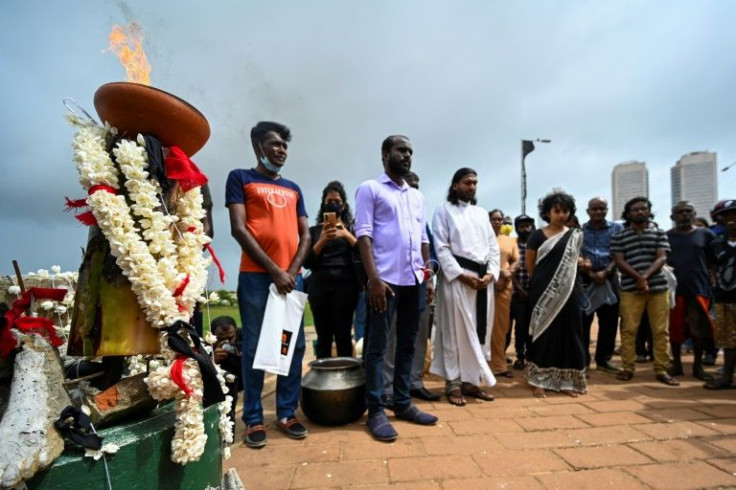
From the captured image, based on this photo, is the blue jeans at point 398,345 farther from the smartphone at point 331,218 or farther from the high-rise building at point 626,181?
the high-rise building at point 626,181

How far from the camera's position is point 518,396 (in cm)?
403

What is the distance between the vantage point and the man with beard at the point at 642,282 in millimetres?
4625

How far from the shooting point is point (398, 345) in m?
3.36

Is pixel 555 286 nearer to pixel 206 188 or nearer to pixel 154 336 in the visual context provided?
pixel 206 188

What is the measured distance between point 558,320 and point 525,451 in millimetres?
1969

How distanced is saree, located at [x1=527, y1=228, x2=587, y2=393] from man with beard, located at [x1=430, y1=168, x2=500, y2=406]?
2.06 ft

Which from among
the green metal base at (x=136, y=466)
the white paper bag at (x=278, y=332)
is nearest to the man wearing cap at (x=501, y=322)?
the white paper bag at (x=278, y=332)

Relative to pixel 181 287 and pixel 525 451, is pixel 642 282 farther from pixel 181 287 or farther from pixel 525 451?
pixel 181 287

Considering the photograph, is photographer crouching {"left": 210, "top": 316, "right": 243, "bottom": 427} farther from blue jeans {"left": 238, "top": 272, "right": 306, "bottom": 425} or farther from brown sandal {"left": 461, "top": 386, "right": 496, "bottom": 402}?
brown sandal {"left": 461, "top": 386, "right": 496, "bottom": 402}

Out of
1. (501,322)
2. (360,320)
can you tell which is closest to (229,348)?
(360,320)

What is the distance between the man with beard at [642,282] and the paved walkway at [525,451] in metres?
0.94

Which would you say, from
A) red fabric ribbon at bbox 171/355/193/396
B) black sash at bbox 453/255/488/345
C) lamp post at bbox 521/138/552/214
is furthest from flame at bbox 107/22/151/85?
lamp post at bbox 521/138/552/214

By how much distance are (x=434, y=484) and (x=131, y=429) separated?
1.58m

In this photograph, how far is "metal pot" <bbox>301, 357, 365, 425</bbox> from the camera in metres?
3.20
